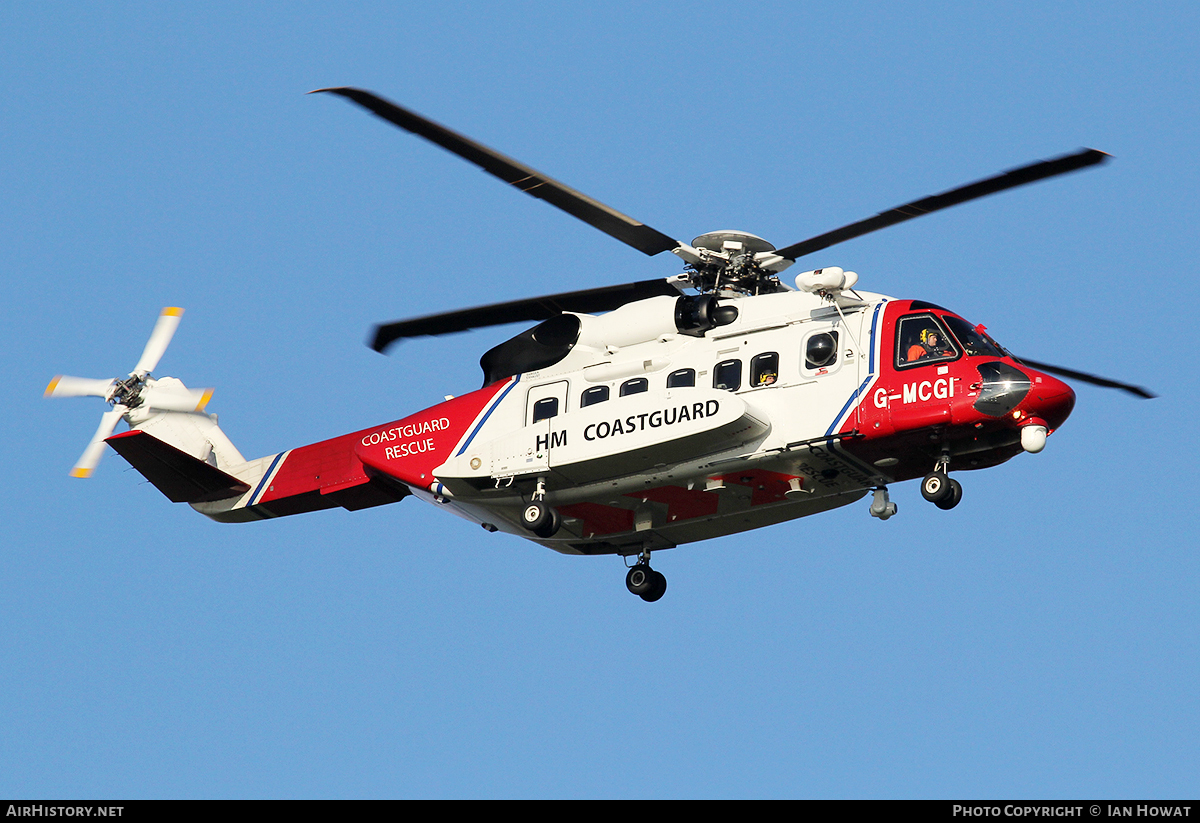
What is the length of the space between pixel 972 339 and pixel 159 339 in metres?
13.3

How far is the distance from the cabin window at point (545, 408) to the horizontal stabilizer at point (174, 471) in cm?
565

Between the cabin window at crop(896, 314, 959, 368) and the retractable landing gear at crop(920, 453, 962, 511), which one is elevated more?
the cabin window at crop(896, 314, 959, 368)

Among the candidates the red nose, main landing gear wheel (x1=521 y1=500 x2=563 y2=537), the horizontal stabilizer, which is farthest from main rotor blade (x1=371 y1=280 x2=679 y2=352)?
the red nose

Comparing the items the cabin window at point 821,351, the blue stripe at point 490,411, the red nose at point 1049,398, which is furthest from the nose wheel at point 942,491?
the blue stripe at point 490,411

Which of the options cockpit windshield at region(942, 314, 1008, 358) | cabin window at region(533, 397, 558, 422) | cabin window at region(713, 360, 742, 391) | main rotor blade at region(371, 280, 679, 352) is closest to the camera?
cockpit windshield at region(942, 314, 1008, 358)

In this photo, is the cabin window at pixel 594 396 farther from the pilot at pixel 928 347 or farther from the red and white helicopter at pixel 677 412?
the pilot at pixel 928 347

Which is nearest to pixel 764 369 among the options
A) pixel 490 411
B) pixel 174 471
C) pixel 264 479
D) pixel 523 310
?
pixel 523 310

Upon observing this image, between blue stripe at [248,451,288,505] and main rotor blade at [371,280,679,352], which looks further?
blue stripe at [248,451,288,505]

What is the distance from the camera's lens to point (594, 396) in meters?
23.5

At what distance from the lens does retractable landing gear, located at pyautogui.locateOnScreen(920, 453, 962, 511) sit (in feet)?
69.2

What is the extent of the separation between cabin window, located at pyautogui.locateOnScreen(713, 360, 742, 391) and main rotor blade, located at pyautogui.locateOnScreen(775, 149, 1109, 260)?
1.80 meters

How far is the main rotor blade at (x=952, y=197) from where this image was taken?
1973cm

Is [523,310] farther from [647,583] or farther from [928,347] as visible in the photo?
[928,347]

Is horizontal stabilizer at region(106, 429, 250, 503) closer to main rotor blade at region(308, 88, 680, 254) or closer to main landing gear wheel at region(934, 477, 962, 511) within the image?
main rotor blade at region(308, 88, 680, 254)
